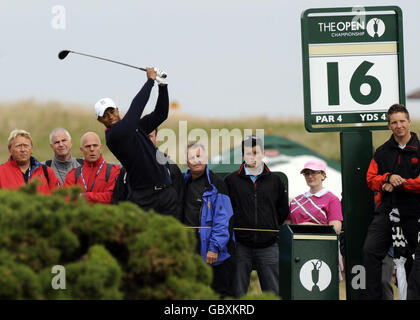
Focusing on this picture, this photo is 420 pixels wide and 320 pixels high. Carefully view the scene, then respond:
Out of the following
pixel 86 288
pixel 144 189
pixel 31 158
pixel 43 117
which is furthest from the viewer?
pixel 43 117

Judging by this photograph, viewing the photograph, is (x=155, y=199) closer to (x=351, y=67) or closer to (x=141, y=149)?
(x=141, y=149)

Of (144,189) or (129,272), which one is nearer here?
(129,272)

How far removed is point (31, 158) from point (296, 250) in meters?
2.55

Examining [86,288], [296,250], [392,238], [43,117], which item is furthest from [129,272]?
[43,117]

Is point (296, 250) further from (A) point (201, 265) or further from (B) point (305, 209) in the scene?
(A) point (201, 265)

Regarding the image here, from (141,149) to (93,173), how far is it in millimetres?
963

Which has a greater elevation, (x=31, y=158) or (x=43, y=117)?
(x=43, y=117)

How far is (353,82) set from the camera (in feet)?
21.8

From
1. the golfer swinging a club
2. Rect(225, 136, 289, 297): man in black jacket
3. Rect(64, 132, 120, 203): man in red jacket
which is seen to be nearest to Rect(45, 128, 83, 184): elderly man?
Rect(64, 132, 120, 203): man in red jacket

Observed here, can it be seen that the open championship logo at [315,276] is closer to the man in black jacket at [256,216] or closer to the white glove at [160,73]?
the man in black jacket at [256,216]

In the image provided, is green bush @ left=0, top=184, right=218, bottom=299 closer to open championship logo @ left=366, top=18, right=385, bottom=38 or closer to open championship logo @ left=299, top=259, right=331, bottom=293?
open championship logo @ left=299, top=259, right=331, bottom=293

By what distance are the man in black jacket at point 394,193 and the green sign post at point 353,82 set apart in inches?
14.2

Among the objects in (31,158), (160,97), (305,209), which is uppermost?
(160,97)

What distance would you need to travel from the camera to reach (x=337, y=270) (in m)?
6.05
